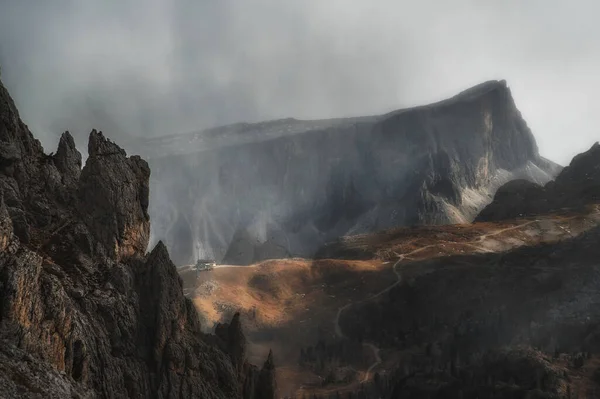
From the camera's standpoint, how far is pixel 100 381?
132ft

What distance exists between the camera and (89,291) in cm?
4416

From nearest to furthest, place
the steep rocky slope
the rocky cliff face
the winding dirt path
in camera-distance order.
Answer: the rocky cliff face < the steep rocky slope < the winding dirt path

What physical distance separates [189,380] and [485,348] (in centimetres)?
8258

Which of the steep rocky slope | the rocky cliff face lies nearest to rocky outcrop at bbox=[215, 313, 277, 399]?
the rocky cliff face

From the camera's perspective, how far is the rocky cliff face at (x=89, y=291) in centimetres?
3353

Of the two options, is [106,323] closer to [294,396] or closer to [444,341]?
[294,396]

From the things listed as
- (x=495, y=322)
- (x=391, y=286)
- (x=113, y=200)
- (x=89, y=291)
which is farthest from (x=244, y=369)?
(x=391, y=286)

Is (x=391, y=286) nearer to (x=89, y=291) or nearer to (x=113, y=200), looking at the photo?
(x=113, y=200)

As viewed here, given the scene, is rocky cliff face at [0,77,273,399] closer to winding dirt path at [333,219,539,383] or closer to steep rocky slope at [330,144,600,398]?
steep rocky slope at [330,144,600,398]

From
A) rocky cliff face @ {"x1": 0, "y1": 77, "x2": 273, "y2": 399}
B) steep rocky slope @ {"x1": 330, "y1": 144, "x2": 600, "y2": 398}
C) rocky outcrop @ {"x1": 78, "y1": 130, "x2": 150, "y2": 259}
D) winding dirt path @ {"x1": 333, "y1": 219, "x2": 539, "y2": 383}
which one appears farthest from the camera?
winding dirt path @ {"x1": 333, "y1": 219, "x2": 539, "y2": 383}

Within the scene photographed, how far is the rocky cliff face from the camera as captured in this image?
110 ft

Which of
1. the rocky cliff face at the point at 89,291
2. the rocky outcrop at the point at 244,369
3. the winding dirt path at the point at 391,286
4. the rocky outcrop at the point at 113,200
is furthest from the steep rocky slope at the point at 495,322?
the rocky outcrop at the point at 113,200

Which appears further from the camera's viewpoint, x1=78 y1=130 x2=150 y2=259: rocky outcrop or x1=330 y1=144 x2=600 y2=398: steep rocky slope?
x1=330 y1=144 x2=600 y2=398: steep rocky slope

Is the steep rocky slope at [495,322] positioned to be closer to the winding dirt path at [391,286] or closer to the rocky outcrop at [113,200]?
the winding dirt path at [391,286]
